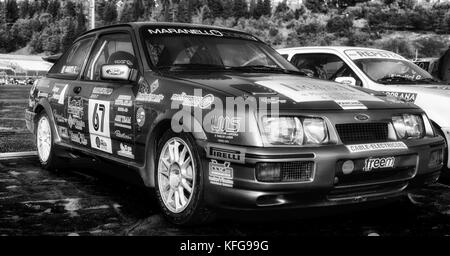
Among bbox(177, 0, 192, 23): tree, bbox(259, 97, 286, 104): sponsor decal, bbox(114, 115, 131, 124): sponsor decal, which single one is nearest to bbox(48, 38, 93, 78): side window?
bbox(114, 115, 131, 124): sponsor decal

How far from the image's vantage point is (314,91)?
11.4 feet

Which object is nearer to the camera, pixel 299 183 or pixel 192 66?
pixel 299 183

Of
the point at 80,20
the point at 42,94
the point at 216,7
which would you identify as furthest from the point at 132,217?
the point at 216,7

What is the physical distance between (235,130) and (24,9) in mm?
204388

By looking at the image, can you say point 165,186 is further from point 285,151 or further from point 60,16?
point 60,16

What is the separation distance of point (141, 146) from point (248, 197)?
1.11 metres

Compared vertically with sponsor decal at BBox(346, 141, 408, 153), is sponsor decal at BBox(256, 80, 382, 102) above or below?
above

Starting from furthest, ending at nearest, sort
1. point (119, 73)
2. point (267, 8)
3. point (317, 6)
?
point (317, 6), point (267, 8), point (119, 73)

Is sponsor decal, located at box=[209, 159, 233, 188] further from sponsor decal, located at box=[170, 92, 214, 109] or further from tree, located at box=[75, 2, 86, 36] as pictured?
tree, located at box=[75, 2, 86, 36]

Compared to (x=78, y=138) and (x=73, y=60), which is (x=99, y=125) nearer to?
(x=78, y=138)

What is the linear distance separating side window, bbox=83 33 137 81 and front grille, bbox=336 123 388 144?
6.05 feet

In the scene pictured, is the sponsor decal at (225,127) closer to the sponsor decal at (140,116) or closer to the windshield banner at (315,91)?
the windshield banner at (315,91)

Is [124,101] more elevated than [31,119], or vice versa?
[124,101]

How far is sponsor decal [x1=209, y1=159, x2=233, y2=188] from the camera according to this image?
304 centimetres
